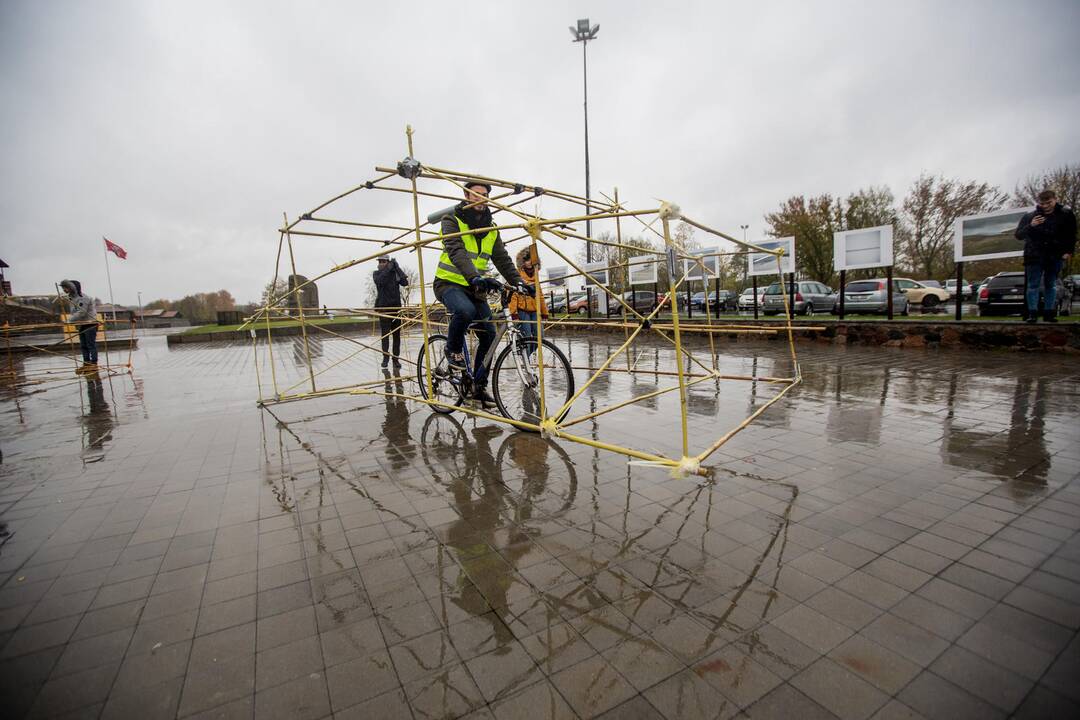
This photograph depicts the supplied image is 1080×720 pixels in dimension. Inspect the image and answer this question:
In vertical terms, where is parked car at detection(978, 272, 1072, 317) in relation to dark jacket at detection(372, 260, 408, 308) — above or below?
below

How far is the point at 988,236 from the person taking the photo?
935 cm

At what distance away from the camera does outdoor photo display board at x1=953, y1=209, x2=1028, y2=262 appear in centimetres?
911

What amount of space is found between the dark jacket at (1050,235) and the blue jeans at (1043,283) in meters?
0.12

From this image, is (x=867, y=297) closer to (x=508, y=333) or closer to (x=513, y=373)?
(x=513, y=373)

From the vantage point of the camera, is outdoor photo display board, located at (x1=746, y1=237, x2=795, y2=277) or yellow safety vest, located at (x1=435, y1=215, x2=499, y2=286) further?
outdoor photo display board, located at (x1=746, y1=237, x2=795, y2=277)

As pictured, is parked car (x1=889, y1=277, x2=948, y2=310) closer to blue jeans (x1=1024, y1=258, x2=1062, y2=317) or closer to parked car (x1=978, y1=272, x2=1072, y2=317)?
parked car (x1=978, y1=272, x2=1072, y2=317)

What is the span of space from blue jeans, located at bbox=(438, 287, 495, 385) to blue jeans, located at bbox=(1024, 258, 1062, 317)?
31.8 ft

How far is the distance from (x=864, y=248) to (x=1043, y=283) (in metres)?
3.24

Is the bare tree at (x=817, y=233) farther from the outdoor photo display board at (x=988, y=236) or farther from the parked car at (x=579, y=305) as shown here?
the outdoor photo display board at (x=988, y=236)

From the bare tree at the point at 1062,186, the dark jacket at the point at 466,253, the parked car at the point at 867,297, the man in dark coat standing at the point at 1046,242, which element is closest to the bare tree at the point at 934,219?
the bare tree at the point at 1062,186

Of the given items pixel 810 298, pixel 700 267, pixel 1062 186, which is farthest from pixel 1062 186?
pixel 700 267

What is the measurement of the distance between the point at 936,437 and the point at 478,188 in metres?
4.54

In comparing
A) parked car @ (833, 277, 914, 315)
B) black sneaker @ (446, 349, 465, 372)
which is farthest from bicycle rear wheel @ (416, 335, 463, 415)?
parked car @ (833, 277, 914, 315)

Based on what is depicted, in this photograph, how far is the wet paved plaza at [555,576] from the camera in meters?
1.65
